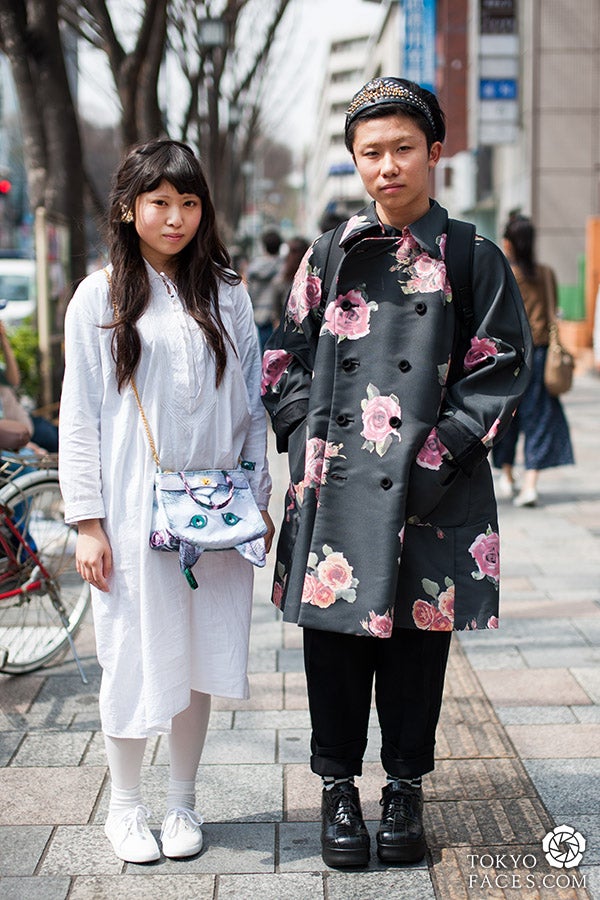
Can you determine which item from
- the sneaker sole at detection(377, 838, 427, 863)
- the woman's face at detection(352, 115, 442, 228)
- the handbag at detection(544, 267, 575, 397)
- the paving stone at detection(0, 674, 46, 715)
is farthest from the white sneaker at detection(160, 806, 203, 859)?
the handbag at detection(544, 267, 575, 397)

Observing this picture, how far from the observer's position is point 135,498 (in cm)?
282

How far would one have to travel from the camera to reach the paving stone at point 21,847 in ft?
9.46

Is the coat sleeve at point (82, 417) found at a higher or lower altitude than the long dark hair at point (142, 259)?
lower

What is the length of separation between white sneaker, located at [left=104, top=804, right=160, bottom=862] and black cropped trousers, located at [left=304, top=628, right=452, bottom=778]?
44 cm

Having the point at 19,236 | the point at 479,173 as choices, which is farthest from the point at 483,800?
the point at 19,236

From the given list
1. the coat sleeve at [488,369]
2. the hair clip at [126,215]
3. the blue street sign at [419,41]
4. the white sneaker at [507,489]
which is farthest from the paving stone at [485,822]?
the blue street sign at [419,41]

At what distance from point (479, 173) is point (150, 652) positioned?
69.1ft

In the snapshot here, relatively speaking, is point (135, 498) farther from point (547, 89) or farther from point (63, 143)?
point (547, 89)

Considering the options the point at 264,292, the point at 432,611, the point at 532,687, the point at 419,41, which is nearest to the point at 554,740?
the point at 532,687

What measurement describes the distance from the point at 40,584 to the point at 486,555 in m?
2.06

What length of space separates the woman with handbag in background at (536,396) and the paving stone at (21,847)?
188 inches

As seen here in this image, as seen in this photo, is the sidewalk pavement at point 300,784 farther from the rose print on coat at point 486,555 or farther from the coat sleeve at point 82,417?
the coat sleeve at point 82,417

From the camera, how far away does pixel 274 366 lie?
2.93 m

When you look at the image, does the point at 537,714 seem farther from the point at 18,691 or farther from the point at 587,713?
the point at 18,691
